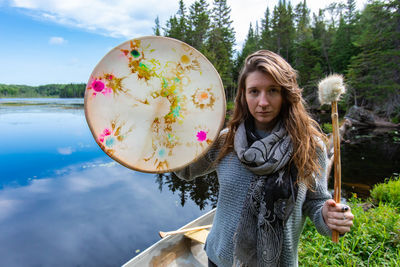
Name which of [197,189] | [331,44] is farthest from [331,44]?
[197,189]

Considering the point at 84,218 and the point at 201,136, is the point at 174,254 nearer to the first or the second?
the point at 201,136

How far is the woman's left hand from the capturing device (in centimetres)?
93

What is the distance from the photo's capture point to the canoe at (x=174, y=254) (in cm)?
280

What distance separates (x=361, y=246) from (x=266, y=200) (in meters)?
2.47

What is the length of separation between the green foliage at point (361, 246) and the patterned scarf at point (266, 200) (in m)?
1.80

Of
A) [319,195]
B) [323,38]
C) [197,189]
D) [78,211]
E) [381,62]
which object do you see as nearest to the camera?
[319,195]

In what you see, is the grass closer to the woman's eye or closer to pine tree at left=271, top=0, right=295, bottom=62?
the woman's eye

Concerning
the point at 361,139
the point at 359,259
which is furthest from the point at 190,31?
the point at 359,259

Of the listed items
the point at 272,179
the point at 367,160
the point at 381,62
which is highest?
the point at 381,62

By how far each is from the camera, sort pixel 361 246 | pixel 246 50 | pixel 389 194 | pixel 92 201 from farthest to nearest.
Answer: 1. pixel 246 50
2. pixel 92 201
3. pixel 389 194
4. pixel 361 246

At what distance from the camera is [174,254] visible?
10.2 ft

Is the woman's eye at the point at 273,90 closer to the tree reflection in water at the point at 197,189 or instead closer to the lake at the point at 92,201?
the lake at the point at 92,201

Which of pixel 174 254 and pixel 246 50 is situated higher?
pixel 246 50

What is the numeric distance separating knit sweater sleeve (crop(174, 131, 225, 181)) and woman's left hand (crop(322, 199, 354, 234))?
1.83 ft
